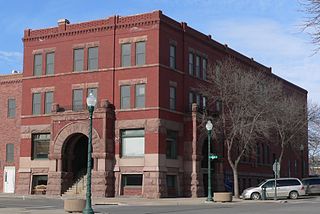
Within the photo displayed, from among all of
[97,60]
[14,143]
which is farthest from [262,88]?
[14,143]

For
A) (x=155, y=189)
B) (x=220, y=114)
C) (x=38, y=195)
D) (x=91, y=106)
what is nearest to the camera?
(x=91, y=106)

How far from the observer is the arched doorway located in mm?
48469

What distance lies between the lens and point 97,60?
1956 inches

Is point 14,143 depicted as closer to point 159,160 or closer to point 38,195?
point 38,195

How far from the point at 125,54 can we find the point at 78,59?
5.00 metres

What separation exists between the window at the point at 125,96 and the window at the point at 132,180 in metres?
5.94

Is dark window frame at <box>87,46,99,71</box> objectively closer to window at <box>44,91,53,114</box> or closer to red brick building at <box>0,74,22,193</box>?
window at <box>44,91,53,114</box>

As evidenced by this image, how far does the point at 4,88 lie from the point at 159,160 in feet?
67.4

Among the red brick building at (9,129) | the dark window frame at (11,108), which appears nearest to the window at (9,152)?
the red brick building at (9,129)

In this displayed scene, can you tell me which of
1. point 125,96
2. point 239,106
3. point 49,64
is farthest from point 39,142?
point 239,106

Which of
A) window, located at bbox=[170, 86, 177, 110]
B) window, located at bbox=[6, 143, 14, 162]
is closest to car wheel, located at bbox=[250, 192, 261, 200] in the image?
window, located at bbox=[170, 86, 177, 110]

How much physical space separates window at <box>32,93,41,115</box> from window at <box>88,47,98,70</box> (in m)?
6.26

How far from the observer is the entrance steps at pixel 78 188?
4684 cm

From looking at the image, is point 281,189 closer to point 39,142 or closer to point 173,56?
point 173,56
